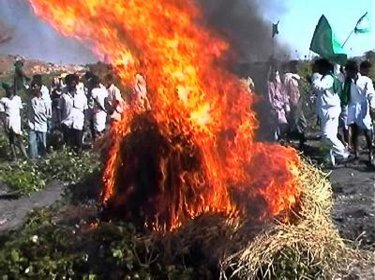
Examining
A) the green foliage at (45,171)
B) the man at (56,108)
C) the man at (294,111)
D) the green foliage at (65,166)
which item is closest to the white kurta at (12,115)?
the man at (56,108)

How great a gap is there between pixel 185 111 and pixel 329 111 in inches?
265

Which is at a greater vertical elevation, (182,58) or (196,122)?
(182,58)

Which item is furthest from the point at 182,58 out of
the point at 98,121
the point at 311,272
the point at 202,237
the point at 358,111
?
the point at 98,121

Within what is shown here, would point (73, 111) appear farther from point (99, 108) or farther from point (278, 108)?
point (278, 108)

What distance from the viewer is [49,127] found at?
1670 centimetres

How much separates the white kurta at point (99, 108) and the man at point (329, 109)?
15.7ft

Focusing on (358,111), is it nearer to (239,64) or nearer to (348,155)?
(348,155)

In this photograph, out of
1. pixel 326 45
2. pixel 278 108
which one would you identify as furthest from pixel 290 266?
pixel 326 45

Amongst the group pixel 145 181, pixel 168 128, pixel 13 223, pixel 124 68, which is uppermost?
pixel 124 68

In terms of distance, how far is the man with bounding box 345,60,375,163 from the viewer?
12.9 meters

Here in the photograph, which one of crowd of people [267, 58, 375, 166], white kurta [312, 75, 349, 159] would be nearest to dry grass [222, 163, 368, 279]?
crowd of people [267, 58, 375, 166]

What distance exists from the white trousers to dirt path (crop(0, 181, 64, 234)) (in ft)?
14.6

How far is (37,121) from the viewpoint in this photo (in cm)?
1588

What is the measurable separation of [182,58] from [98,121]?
31.5ft
